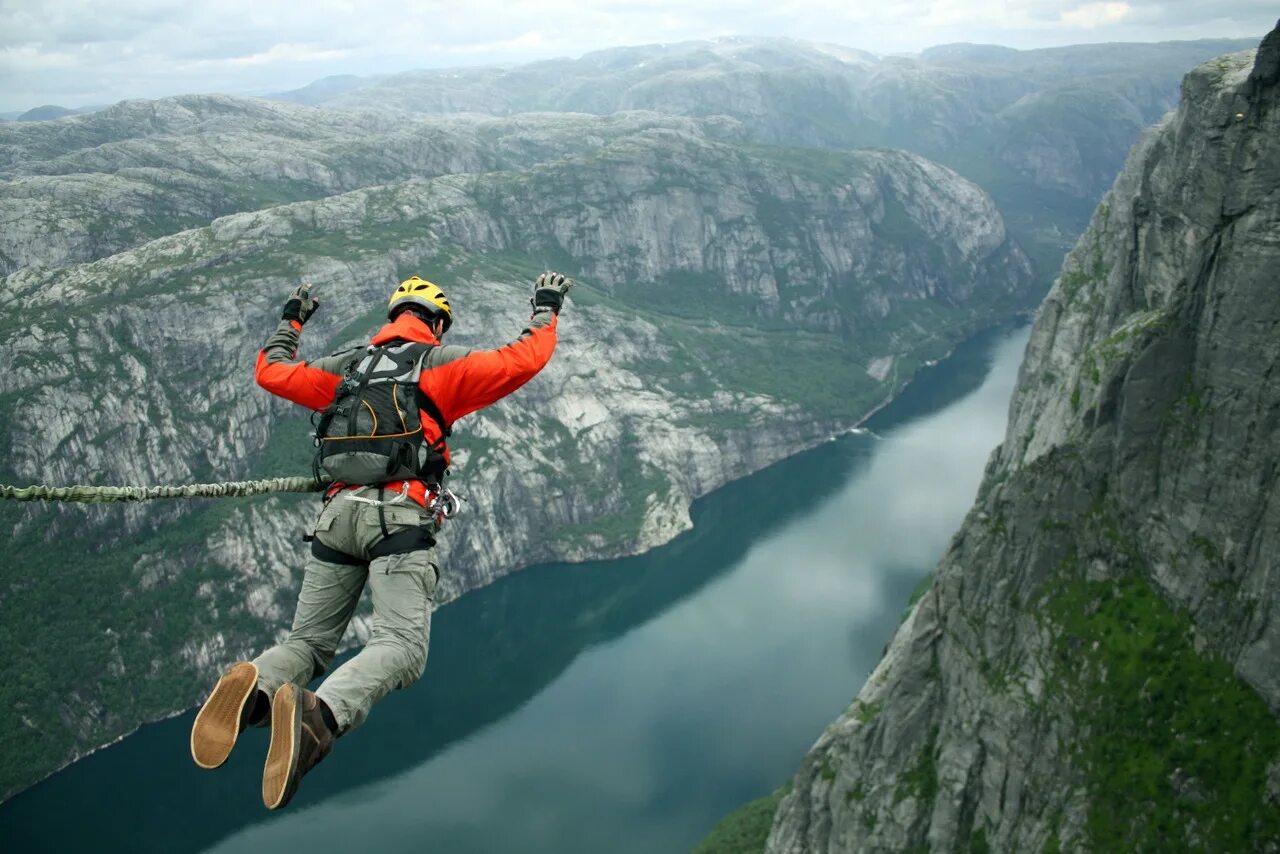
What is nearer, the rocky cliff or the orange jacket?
the orange jacket

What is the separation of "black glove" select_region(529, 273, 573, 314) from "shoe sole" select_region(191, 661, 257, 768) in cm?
554

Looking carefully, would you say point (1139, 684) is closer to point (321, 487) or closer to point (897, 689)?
point (897, 689)

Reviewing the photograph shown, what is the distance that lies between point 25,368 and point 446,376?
6351 inches

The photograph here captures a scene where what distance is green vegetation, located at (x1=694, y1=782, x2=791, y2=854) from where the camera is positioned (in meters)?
82.9

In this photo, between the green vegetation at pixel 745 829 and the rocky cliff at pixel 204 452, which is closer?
the green vegetation at pixel 745 829

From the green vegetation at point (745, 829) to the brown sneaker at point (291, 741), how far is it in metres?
79.9

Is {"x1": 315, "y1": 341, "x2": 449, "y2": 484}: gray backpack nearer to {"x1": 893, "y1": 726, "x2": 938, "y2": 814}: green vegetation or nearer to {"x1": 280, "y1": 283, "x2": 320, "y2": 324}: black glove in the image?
{"x1": 280, "y1": 283, "x2": 320, "y2": 324}: black glove

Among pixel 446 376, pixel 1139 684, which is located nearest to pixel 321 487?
pixel 446 376

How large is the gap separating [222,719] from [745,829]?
8339 cm

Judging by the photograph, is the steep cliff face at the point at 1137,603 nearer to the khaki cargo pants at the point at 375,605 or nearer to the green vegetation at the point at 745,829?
the green vegetation at the point at 745,829

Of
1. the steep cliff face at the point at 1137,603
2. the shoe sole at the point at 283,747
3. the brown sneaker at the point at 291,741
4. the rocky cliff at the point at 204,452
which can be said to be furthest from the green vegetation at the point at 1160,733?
the rocky cliff at the point at 204,452

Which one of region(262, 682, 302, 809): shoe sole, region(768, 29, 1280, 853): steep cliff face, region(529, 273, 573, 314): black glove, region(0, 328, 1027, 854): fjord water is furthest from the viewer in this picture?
region(0, 328, 1027, 854): fjord water

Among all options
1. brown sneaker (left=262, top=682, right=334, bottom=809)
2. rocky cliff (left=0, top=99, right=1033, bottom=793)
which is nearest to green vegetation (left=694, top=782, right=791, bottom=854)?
rocky cliff (left=0, top=99, right=1033, bottom=793)

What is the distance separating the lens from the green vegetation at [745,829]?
82.9 m
